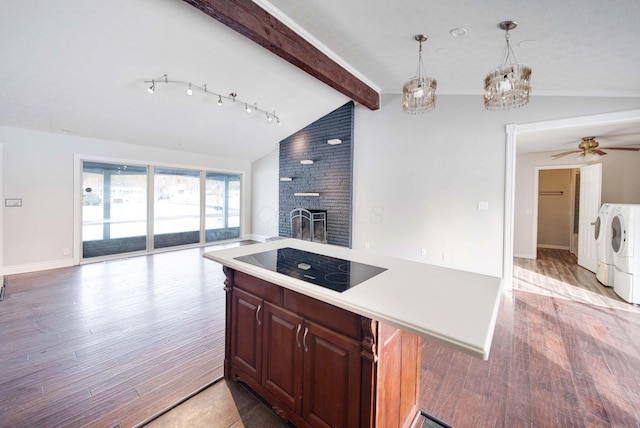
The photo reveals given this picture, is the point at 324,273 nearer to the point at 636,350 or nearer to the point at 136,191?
the point at 636,350

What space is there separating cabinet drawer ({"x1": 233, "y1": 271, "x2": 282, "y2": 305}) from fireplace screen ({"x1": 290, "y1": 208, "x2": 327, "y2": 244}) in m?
3.95

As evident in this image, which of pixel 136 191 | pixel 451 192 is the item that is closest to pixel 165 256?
pixel 136 191

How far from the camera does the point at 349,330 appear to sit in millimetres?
1214

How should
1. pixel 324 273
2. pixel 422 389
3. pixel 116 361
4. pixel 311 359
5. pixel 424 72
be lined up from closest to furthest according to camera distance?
pixel 311 359 → pixel 324 273 → pixel 422 389 → pixel 116 361 → pixel 424 72

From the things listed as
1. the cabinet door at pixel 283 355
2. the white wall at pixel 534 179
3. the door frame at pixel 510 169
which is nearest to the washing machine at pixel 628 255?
the door frame at pixel 510 169

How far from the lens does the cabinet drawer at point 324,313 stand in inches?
47.2

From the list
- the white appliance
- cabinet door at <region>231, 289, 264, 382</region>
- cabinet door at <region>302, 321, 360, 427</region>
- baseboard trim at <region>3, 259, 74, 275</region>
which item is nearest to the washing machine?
the white appliance

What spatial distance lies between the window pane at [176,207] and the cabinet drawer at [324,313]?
574 centimetres

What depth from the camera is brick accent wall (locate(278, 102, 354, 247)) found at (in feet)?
17.9

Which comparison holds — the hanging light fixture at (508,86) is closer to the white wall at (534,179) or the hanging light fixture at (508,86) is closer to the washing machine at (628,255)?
the washing machine at (628,255)

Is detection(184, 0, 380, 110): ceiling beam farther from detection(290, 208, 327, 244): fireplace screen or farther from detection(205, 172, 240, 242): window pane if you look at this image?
detection(205, 172, 240, 242): window pane

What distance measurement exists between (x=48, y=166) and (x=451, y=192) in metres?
6.72

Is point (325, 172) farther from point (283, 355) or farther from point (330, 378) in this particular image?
point (330, 378)

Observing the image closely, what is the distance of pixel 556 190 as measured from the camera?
7047 millimetres
